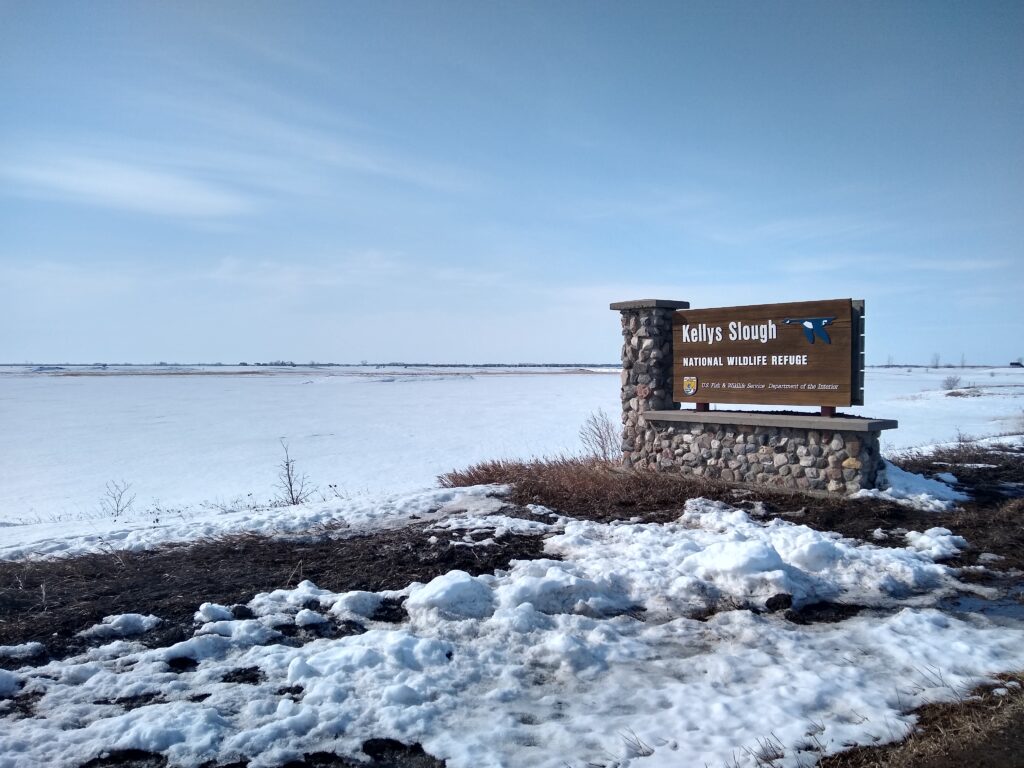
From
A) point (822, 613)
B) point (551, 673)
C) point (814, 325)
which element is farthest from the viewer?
point (814, 325)

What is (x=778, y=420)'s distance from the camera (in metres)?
9.59

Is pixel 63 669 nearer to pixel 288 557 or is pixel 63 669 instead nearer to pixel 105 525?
pixel 288 557

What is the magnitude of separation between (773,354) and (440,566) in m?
5.88

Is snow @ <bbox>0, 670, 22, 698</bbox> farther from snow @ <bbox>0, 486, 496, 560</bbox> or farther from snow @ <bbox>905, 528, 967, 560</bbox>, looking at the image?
snow @ <bbox>905, 528, 967, 560</bbox>

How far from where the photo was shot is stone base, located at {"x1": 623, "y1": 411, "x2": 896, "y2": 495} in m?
9.12

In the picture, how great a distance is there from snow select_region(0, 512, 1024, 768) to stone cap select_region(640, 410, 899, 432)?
2.68 metres

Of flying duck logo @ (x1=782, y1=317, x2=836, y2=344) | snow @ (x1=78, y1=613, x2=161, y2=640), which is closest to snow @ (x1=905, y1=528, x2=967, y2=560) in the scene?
flying duck logo @ (x1=782, y1=317, x2=836, y2=344)

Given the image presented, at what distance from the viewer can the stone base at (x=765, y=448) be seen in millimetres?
9117

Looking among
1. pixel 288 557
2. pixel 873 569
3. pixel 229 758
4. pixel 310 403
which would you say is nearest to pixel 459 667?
pixel 229 758

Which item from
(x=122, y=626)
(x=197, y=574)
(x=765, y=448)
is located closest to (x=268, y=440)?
(x=197, y=574)

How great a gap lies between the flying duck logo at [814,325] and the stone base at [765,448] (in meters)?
1.08

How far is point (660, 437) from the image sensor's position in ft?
36.6

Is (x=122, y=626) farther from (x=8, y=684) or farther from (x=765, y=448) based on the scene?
(x=765, y=448)

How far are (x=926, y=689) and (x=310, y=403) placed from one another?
38314 millimetres
